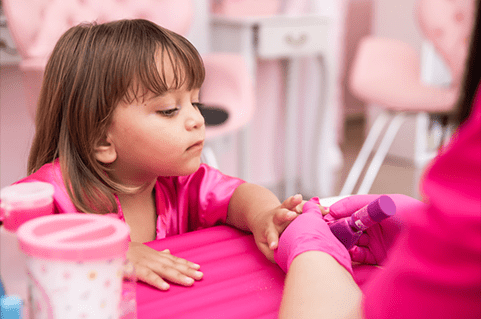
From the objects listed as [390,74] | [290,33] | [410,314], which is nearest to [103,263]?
[410,314]

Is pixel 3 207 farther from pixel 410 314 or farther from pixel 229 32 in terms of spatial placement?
pixel 229 32

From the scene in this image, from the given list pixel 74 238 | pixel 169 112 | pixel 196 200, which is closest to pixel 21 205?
pixel 74 238

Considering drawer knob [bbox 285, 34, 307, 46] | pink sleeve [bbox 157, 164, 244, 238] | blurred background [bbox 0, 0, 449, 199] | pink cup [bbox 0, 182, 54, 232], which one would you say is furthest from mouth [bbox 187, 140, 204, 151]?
drawer knob [bbox 285, 34, 307, 46]

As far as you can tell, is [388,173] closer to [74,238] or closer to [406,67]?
[406,67]

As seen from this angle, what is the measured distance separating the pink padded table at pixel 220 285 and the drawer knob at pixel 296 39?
1508 mm

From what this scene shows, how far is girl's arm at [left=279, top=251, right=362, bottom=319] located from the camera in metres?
0.47

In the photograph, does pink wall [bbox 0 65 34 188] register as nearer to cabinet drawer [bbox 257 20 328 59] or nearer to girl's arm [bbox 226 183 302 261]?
cabinet drawer [bbox 257 20 328 59]

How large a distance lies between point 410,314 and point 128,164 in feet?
1.83

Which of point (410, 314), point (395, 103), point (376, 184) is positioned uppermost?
point (410, 314)

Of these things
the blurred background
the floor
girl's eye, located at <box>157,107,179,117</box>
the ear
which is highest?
girl's eye, located at <box>157,107,179,117</box>

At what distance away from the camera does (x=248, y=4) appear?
2457 mm

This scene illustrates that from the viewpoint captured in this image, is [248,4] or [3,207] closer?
[3,207]

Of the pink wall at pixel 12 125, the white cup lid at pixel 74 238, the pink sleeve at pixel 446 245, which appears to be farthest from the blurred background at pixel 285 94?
the pink sleeve at pixel 446 245

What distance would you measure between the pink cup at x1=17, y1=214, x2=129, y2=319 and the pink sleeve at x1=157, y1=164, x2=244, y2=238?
1.53ft
